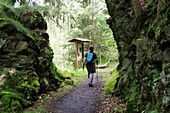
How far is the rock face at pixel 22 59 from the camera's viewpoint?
333 inches

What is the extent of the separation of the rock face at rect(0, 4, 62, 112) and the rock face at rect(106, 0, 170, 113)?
363cm

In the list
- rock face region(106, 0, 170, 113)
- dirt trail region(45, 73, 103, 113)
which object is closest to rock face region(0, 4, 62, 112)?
dirt trail region(45, 73, 103, 113)

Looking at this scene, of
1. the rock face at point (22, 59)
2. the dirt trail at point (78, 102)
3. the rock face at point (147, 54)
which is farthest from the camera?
the dirt trail at point (78, 102)

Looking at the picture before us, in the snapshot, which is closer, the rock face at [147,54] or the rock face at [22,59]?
the rock face at [147,54]

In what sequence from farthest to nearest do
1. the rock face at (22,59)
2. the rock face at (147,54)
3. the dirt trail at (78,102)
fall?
the dirt trail at (78,102) → the rock face at (22,59) → the rock face at (147,54)

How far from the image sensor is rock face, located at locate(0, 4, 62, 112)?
8.47 meters

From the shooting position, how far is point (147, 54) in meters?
6.14

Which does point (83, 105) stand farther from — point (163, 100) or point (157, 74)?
point (163, 100)

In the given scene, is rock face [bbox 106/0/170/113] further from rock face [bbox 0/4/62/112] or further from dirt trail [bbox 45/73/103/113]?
rock face [bbox 0/4/62/112]

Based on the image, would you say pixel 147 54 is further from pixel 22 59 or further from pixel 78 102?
pixel 22 59

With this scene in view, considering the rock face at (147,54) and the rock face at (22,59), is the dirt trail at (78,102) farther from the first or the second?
the rock face at (147,54)

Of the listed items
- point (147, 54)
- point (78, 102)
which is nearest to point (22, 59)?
point (78, 102)

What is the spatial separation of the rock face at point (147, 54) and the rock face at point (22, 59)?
363 cm

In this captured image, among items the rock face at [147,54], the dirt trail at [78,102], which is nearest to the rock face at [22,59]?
the dirt trail at [78,102]
